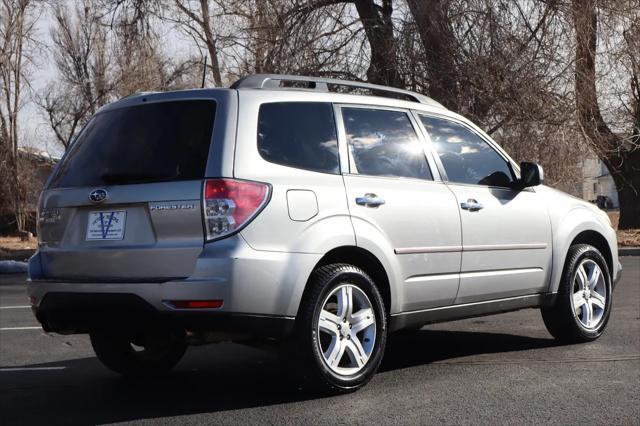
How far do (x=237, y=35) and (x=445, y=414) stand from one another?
16.6 m

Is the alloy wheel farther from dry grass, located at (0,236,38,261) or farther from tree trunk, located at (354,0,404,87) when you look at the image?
dry grass, located at (0,236,38,261)

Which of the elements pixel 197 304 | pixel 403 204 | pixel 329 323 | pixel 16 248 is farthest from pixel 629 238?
pixel 16 248

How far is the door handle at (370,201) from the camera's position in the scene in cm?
577

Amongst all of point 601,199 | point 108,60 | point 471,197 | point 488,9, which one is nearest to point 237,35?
point 488,9

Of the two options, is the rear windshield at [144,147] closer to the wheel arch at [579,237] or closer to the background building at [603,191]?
the wheel arch at [579,237]

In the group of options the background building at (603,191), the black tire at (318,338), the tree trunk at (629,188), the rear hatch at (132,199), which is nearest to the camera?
the rear hatch at (132,199)

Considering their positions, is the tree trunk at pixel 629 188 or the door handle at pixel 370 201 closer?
the door handle at pixel 370 201

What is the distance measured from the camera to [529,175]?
7.03m

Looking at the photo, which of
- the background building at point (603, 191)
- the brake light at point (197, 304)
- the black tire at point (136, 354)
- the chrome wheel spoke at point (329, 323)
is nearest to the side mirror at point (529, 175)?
the chrome wheel spoke at point (329, 323)

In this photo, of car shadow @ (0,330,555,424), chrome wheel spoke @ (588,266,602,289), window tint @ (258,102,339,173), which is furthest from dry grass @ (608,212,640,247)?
window tint @ (258,102,339,173)

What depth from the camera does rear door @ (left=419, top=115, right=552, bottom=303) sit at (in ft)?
21.5

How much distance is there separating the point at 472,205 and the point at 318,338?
5.87 ft

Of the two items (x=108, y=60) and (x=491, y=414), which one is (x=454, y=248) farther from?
(x=108, y=60)

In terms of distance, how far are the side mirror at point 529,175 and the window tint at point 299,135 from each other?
1.80m
